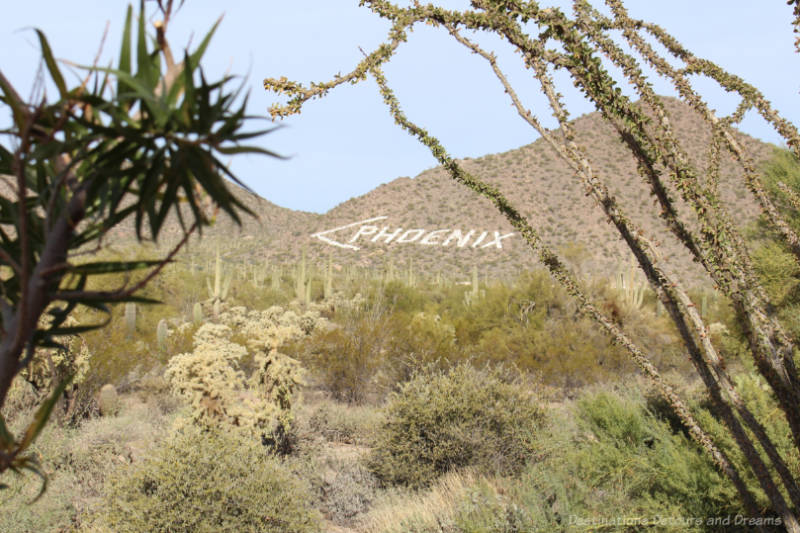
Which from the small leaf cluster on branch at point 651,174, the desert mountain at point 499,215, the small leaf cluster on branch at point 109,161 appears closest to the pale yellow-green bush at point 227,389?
the small leaf cluster on branch at point 651,174

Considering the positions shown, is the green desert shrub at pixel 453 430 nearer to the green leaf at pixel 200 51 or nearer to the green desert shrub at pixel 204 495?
the green desert shrub at pixel 204 495

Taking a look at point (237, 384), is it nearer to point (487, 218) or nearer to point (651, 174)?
point (651, 174)

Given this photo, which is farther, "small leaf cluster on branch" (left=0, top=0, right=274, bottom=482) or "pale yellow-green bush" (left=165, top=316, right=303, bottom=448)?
"pale yellow-green bush" (left=165, top=316, right=303, bottom=448)

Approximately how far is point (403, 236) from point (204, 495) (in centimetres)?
4936

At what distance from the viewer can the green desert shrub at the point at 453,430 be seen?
9.27 meters

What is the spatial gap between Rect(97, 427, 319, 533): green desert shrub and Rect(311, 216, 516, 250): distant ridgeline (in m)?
45.2

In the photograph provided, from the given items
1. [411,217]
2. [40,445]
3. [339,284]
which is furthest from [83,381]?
[411,217]

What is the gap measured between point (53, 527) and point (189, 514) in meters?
2.01

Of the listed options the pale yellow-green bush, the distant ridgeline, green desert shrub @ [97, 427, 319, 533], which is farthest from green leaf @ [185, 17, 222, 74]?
the distant ridgeline

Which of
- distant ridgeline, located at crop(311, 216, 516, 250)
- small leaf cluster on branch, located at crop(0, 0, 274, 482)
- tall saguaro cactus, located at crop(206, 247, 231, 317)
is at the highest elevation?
distant ridgeline, located at crop(311, 216, 516, 250)

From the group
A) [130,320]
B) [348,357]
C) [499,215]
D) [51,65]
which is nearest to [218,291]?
[130,320]

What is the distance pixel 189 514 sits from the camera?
6320mm

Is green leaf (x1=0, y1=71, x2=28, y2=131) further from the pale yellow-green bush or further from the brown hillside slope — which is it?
the brown hillside slope

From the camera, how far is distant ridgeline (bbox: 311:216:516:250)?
52625 mm
